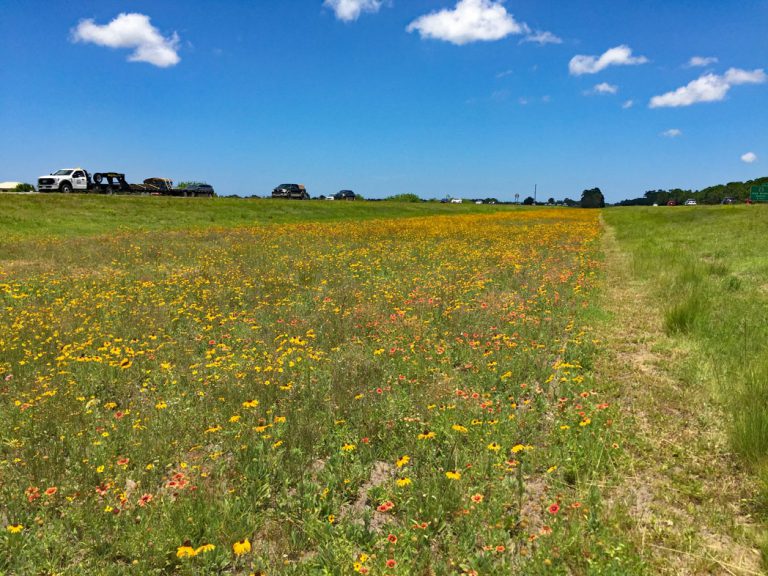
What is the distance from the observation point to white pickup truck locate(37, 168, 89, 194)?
4078cm

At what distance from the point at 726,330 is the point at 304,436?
276 inches

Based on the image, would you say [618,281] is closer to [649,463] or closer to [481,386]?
[481,386]

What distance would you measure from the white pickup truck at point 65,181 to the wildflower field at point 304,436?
3850cm

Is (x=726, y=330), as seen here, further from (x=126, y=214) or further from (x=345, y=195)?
(x=345, y=195)

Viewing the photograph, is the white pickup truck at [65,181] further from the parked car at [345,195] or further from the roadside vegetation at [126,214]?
the parked car at [345,195]

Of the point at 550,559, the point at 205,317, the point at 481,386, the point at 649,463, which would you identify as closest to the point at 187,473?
the point at 550,559

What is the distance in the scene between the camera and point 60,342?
7.64 metres

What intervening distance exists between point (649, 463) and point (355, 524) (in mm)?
2766

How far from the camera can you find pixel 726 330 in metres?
7.47

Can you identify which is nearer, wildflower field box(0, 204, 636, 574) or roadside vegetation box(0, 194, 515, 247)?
wildflower field box(0, 204, 636, 574)

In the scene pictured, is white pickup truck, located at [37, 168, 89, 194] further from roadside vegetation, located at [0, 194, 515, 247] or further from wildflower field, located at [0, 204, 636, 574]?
wildflower field, located at [0, 204, 636, 574]

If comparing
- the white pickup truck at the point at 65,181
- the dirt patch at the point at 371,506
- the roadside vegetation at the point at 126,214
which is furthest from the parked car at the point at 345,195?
the dirt patch at the point at 371,506

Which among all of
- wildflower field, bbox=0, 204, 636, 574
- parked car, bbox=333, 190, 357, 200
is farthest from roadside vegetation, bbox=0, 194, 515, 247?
parked car, bbox=333, 190, 357, 200

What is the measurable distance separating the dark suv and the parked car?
1455 centimetres
